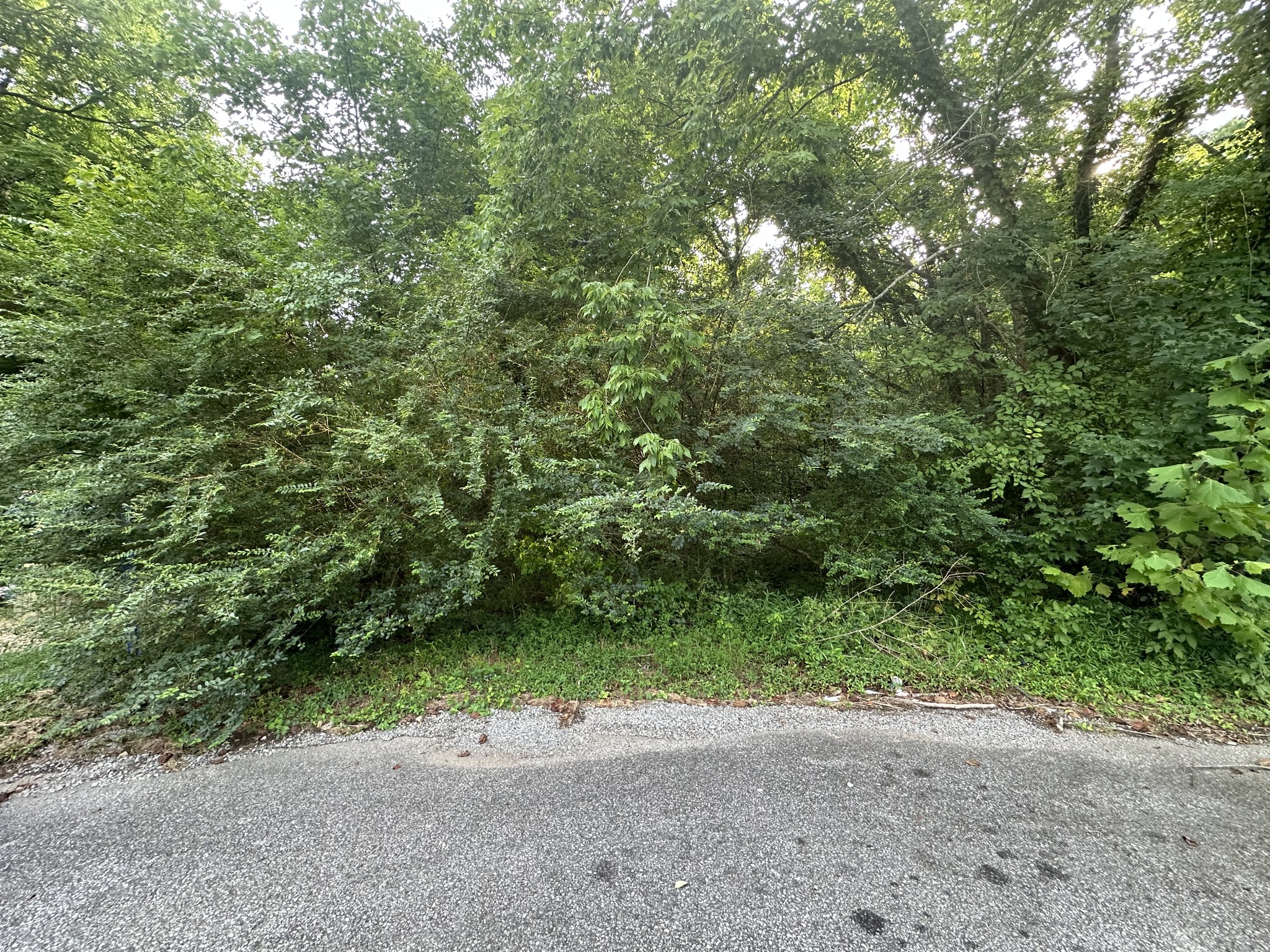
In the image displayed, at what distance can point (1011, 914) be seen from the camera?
5.50 ft

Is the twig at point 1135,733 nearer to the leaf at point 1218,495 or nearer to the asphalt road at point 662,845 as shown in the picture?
the asphalt road at point 662,845

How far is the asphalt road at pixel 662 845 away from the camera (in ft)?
5.44

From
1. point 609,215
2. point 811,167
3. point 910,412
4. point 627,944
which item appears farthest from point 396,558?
point 811,167

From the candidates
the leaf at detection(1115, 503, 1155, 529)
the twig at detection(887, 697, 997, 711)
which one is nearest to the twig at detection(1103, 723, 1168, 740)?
the twig at detection(887, 697, 997, 711)

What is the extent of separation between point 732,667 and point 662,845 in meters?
1.60

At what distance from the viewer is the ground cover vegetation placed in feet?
10.2

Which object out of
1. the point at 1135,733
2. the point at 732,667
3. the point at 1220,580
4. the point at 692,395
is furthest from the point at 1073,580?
the point at 692,395

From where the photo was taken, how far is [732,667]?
3473 millimetres

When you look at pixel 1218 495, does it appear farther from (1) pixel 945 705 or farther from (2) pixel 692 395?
(2) pixel 692 395

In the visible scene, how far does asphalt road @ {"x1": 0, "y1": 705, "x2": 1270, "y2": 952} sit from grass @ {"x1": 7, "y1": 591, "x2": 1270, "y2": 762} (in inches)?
14.5

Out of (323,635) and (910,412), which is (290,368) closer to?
(323,635)

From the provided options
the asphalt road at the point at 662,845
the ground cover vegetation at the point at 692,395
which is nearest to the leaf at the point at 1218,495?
the ground cover vegetation at the point at 692,395

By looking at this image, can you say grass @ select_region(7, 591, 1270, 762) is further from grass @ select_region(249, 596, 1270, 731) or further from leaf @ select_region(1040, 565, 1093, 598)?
leaf @ select_region(1040, 565, 1093, 598)

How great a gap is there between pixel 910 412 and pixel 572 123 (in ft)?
13.3
